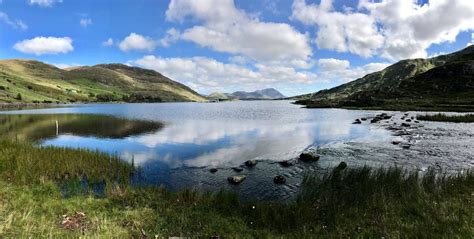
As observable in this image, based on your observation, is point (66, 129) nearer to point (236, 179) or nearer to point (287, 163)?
point (287, 163)

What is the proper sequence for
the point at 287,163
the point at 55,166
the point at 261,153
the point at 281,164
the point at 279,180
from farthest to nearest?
the point at 261,153 → the point at 281,164 → the point at 287,163 → the point at 279,180 → the point at 55,166

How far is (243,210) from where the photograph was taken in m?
16.3

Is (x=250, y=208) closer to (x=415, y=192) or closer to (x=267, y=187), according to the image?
(x=267, y=187)

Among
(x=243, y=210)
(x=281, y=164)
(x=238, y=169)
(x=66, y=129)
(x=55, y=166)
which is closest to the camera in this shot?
(x=243, y=210)

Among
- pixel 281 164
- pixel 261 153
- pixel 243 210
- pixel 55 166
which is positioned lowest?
pixel 261 153

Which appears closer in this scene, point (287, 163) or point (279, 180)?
point (279, 180)

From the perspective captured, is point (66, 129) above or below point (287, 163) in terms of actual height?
below

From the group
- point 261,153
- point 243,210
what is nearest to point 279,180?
point 243,210

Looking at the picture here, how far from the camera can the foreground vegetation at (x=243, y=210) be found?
12.1m

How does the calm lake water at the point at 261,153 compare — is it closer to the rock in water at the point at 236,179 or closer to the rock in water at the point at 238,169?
the rock in water at the point at 236,179

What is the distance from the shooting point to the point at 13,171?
71.9ft

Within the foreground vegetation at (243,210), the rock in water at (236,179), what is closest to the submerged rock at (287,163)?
the rock in water at (236,179)

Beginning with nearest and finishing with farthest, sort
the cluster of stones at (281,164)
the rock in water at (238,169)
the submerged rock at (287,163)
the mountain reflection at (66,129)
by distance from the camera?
1. the cluster of stones at (281,164)
2. the rock in water at (238,169)
3. the submerged rock at (287,163)
4. the mountain reflection at (66,129)

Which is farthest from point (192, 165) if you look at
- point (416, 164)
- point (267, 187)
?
point (416, 164)
